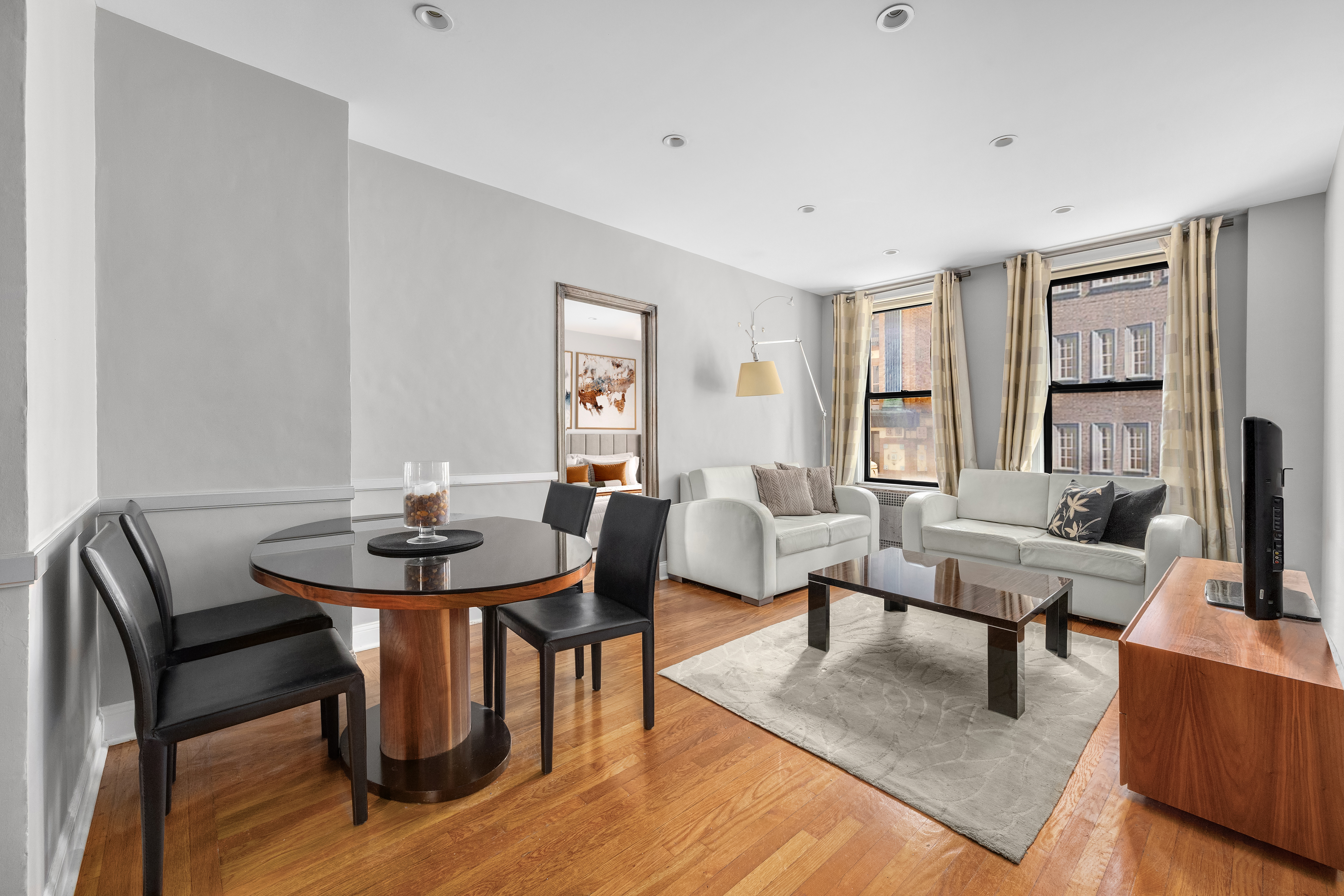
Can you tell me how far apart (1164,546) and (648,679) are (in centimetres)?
295

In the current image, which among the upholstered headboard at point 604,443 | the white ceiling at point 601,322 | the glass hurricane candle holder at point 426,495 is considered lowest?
the glass hurricane candle holder at point 426,495

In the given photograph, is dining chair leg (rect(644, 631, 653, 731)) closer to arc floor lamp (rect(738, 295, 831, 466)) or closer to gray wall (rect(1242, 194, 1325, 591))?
arc floor lamp (rect(738, 295, 831, 466))

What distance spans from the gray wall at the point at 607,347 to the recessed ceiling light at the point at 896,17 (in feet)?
18.2

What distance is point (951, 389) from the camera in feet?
16.0

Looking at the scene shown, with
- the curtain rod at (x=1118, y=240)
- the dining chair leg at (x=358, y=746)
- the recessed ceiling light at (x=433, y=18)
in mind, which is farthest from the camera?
the curtain rod at (x=1118, y=240)

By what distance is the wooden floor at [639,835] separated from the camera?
1427mm

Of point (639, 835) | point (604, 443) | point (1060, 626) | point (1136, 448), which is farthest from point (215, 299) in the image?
point (604, 443)

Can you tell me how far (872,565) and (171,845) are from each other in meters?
2.86

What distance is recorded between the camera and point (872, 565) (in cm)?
306

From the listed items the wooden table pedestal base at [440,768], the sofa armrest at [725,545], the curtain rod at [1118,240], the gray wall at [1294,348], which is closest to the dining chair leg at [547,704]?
the wooden table pedestal base at [440,768]

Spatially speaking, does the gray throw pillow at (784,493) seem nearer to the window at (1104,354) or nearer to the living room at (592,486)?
the living room at (592,486)

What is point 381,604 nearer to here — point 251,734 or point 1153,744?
point 251,734

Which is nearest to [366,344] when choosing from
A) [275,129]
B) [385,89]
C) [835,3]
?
[275,129]

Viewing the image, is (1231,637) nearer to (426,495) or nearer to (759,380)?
(426,495)
